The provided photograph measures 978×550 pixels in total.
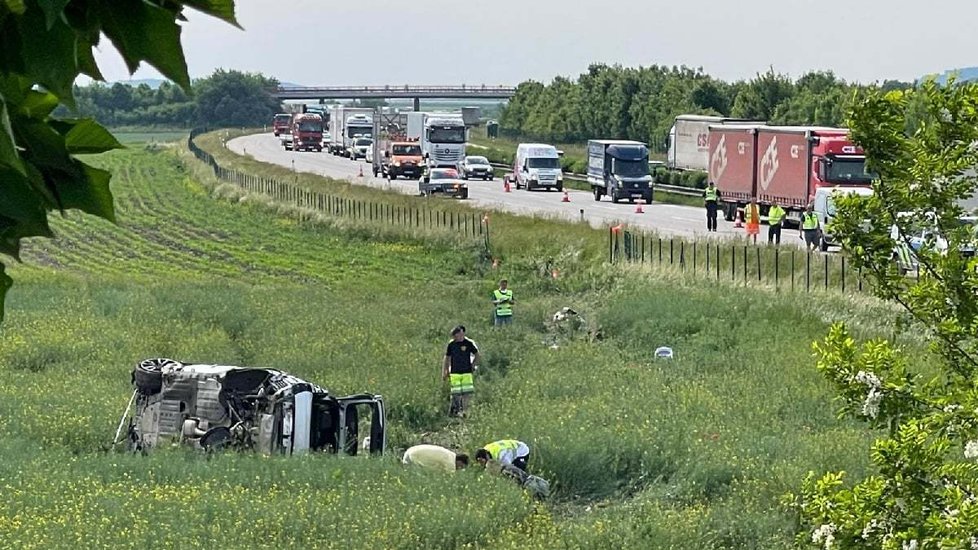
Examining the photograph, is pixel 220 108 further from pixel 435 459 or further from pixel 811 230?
pixel 435 459

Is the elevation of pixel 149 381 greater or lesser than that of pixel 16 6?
lesser

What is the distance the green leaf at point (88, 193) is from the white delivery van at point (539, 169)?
59207mm

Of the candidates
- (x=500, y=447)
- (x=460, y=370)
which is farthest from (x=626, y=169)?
(x=500, y=447)

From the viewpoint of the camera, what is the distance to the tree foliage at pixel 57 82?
1.70 m

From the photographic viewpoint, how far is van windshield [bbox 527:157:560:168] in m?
61.5

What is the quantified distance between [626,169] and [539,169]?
8.48 meters

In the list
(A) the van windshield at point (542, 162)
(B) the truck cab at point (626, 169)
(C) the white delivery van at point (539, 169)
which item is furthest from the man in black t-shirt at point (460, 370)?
(A) the van windshield at point (542, 162)

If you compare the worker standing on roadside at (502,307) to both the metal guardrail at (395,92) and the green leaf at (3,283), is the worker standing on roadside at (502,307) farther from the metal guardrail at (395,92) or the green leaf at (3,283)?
the metal guardrail at (395,92)

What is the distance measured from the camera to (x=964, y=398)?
7.26 meters

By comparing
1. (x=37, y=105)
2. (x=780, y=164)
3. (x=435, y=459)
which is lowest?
(x=435, y=459)

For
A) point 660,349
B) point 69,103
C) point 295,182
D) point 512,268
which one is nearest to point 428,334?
point 660,349

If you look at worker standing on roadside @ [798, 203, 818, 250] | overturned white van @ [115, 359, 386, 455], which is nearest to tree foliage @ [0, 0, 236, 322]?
overturned white van @ [115, 359, 386, 455]

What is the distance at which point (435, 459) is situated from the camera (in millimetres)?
15844

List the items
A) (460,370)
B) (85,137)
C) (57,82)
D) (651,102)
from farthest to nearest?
(651,102) → (460,370) → (85,137) → (57,82)
